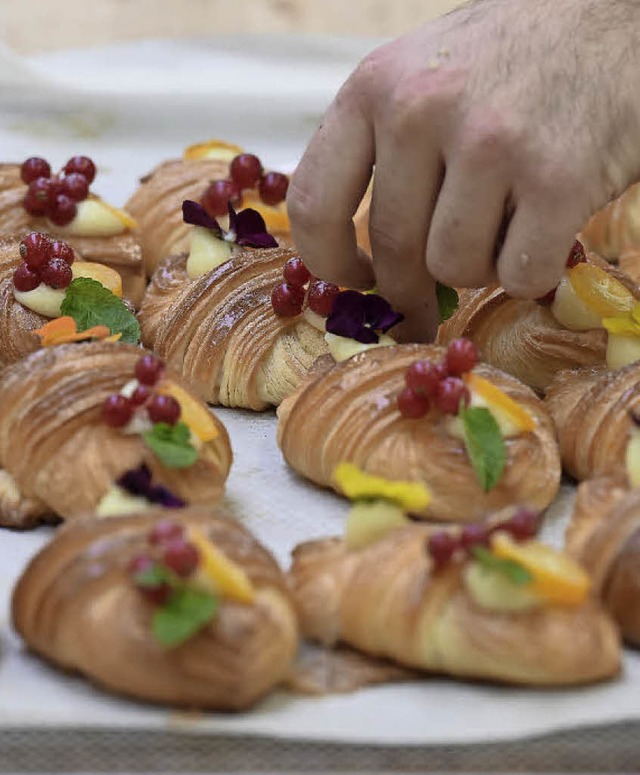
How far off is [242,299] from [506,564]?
1052 mm

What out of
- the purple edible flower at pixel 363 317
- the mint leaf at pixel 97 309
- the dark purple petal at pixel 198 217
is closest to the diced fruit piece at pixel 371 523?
the purple edible flower at pixel 363 317

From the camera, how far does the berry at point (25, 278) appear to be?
247 cm

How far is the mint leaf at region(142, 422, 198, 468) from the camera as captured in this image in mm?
1974

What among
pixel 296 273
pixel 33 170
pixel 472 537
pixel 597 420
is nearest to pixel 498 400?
pixel 597 420

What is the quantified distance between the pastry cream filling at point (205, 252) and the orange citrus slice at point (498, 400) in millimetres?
783

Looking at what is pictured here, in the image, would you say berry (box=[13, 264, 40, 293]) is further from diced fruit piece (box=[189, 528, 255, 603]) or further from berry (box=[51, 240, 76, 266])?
diced fruit piece (box=[189, 528, 255, 603])

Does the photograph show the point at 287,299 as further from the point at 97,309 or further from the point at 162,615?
the point at 162,615


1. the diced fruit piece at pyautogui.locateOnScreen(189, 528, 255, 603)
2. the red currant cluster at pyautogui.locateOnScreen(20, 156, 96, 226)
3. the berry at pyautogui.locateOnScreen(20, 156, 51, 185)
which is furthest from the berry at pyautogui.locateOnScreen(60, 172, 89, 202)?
the diced fruit piece at pyautogui.locateOnScreen(189, 528, 255, 603)

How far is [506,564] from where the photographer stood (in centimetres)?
162

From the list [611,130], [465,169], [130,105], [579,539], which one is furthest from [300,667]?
[130,105]

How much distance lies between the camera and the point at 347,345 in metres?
2.34

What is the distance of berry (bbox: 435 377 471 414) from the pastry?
18.7 inches

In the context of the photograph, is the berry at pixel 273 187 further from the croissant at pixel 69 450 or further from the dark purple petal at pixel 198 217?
the croissant at pixel 69 450

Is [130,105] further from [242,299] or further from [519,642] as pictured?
[519,642]
